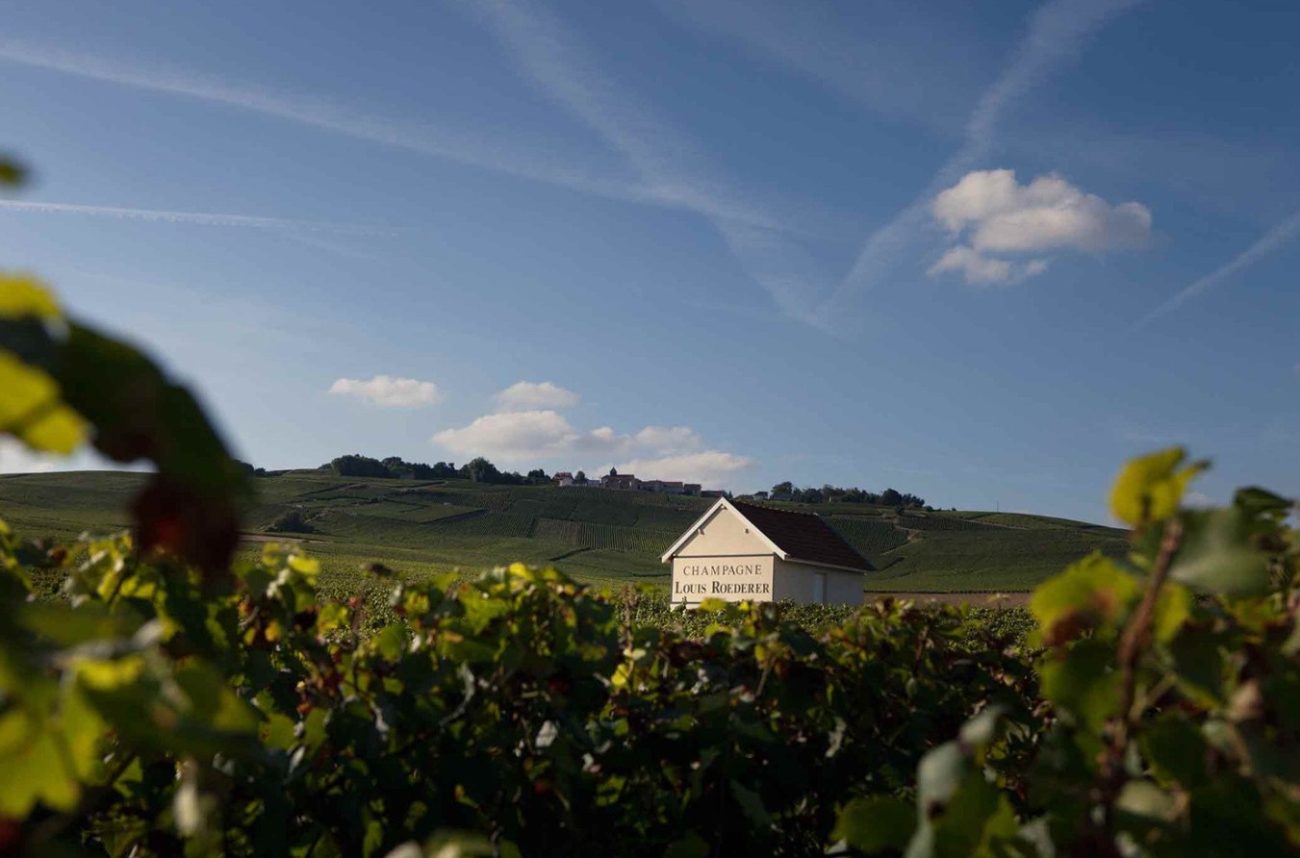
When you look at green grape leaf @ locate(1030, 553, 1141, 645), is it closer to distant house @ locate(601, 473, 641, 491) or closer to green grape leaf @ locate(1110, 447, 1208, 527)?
green grape leaf @ locate(1110, 447, 1208, 527)

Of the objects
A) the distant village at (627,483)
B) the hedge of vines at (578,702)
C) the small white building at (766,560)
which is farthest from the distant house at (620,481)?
the hedge of vines at (578,702)

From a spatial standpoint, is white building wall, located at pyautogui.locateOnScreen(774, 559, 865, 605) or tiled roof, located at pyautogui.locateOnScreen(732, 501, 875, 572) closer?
white building wall, located at pyautogui.locateOnScreen(774, 559, 865, 605)

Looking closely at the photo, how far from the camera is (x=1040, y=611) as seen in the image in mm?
1073

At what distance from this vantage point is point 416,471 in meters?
121

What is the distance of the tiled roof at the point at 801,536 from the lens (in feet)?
→ 146

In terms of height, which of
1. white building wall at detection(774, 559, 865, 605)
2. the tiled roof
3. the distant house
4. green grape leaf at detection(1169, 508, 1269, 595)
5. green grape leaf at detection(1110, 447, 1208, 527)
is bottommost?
white building wall at detection(774, 559, 865, 605)

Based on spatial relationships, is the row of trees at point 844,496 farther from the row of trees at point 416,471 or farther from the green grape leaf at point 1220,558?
the green grape leaf at point 1220,558

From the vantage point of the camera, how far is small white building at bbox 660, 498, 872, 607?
44.0 meters

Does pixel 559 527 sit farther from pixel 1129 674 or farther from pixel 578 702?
pixel 1129 674

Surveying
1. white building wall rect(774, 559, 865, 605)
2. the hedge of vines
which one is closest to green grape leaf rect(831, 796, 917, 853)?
the hedge of vines

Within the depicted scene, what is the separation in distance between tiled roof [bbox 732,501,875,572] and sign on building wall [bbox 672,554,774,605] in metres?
1.09

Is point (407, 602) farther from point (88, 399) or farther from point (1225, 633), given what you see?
point (88, 399)

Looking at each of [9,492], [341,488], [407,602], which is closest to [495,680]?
[407,602]

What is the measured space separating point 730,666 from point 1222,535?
1.93 m
